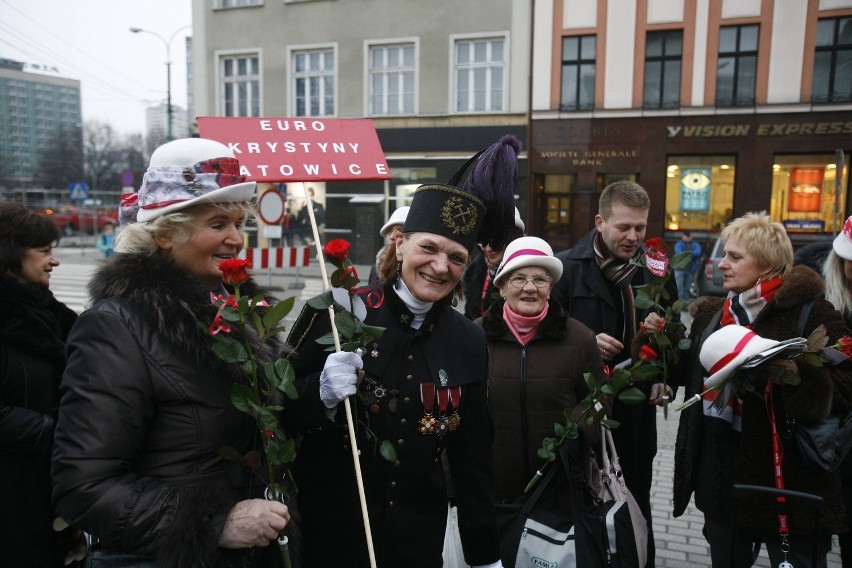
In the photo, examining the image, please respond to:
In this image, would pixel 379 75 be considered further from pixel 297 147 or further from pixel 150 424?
pixel 150 424

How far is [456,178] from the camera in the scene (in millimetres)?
2447

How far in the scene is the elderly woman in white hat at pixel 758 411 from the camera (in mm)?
2436

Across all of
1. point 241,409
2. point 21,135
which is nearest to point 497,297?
point 241,409

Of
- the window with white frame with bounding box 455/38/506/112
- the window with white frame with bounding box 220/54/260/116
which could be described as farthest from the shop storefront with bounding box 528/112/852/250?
the window with white frame with bounding box 220/54/260/116

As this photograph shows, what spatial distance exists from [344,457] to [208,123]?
150 cm

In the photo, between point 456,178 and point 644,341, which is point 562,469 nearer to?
point 644,341

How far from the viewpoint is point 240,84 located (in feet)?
70.2

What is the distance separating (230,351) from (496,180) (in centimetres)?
116

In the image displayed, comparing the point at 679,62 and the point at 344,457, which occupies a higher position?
the point at 679,62

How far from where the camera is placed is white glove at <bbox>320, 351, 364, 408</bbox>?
1845 mm

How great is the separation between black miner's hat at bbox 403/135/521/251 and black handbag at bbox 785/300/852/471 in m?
1.42

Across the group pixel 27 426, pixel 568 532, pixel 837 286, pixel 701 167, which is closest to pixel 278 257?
pixel 27 426

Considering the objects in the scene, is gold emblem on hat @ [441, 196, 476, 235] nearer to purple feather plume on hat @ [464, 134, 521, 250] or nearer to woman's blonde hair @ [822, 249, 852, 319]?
purple feather plume on hat @ [464, 134, 521, 250]

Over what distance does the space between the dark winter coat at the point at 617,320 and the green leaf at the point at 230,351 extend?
229cm
